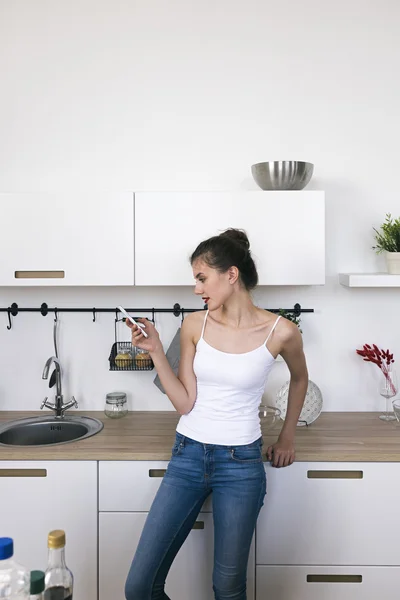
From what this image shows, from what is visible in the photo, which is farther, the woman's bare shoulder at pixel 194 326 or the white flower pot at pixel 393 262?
the white flower pot at pixel 393 262

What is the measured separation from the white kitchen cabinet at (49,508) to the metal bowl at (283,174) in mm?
1335

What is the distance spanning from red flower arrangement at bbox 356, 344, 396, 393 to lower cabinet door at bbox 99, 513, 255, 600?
0.97 meters

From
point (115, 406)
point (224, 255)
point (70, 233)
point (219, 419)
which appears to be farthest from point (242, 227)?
point (115, 406)

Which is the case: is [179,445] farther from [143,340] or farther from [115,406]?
[115,406]

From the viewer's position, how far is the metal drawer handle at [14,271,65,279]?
2375mm

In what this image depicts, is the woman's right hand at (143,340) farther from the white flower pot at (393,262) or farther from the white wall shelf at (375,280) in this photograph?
the white flower pot at (393,262)

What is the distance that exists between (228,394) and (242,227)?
765mm

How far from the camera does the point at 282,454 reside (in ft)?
6.82

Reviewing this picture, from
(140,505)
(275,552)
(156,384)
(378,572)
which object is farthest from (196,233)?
(378,572)

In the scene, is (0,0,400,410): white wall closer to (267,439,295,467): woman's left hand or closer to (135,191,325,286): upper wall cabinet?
(135,191,325,286): upper wall cabinet

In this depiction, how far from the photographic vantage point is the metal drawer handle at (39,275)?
2375mm

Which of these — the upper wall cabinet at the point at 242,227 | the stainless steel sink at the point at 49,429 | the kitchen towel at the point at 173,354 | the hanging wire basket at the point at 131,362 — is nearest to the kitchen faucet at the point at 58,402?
the stainless steel sink at the point at 49,429

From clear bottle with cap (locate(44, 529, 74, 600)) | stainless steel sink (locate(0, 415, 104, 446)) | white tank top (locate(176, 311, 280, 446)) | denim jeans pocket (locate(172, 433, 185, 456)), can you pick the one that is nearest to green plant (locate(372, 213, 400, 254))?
white tank top (locate(176, 311, 280, 446))

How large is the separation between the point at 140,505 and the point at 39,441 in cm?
65
